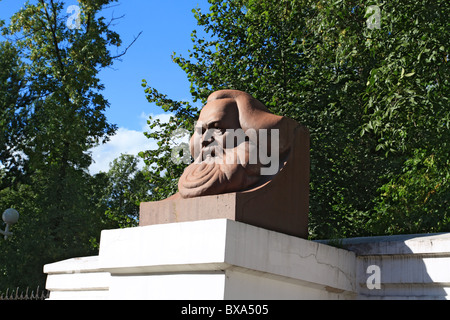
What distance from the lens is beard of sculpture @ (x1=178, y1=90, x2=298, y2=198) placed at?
16.1ft

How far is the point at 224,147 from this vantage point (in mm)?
5180

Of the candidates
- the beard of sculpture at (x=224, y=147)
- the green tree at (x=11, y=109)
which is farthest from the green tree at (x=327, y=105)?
the green tree at (x=11, y=109)

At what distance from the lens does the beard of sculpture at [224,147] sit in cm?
491

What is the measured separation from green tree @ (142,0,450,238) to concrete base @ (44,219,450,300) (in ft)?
17.3

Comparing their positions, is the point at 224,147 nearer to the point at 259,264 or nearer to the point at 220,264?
the point at 259,264

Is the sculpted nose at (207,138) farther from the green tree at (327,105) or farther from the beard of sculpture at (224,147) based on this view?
the green tree at (327,105)

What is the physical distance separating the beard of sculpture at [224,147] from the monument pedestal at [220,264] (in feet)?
1.69

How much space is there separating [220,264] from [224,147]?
1277mm

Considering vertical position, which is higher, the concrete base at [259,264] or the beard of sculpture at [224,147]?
the beard of sculpture at [224,147]

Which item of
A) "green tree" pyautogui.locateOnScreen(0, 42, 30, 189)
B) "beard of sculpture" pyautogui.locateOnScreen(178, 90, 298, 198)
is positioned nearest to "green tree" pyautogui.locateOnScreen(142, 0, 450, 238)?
"beard of sculpture" pyautogui.locateOnScreen(178, 90, 298, 198)

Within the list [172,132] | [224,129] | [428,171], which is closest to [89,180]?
[172,132]

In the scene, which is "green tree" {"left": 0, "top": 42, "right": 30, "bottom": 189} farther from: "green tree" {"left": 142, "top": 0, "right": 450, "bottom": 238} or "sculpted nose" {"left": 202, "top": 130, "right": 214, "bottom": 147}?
"sculpted nose" {"left": 202, "top": 130, "right": 214, "bottom": 147}
